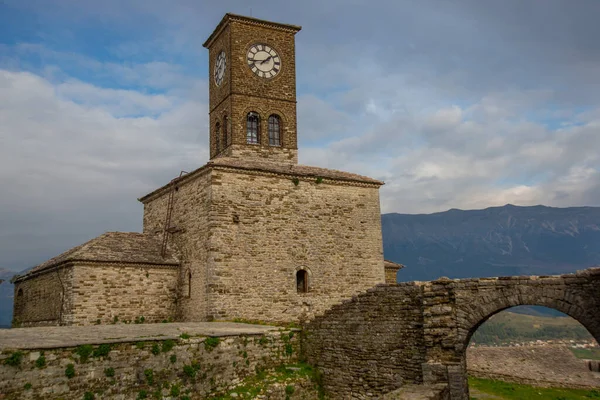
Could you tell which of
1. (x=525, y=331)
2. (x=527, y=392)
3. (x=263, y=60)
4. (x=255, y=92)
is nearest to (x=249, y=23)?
(x=263, y=60)

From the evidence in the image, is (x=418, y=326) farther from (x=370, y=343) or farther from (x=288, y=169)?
(x=288, y=169)

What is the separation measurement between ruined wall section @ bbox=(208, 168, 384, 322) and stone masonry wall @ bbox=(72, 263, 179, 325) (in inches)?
109

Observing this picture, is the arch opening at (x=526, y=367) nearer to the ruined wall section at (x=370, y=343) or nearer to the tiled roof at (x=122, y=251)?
the ruined wall section at (x=370, y=343)

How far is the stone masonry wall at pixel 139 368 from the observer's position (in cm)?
1119

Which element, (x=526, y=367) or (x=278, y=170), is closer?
(x=278, y=170)

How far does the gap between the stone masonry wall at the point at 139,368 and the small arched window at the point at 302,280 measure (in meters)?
5.35

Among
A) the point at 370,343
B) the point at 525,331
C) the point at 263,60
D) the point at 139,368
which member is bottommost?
the point at 525,331

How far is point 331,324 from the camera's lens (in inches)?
676

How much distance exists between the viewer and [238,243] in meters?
20.8

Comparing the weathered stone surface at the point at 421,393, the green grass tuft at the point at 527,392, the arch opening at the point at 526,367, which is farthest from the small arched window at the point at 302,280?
the weathered stone surface at the point at 421,393

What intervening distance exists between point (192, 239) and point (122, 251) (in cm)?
279

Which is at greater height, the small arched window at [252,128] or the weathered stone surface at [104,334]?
the small arched window at [252,128]

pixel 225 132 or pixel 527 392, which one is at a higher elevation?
pixel 225 132

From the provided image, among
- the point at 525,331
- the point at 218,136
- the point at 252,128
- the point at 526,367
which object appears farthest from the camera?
the point at 525,331
